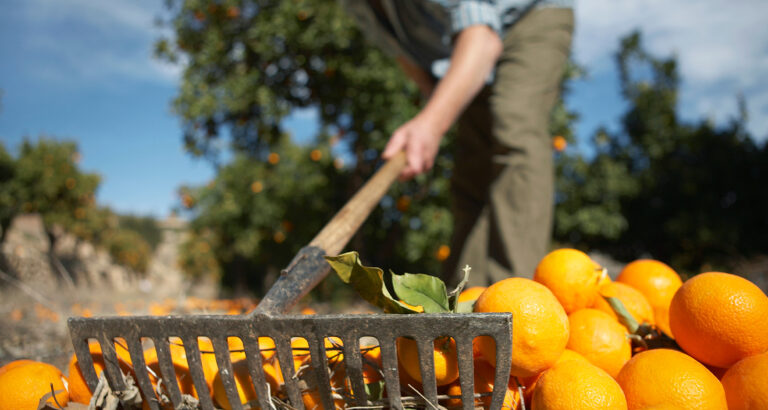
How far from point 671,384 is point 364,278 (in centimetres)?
Answer: 58

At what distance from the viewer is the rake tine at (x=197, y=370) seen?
0.90 m

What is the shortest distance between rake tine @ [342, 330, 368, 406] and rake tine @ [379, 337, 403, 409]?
4cm

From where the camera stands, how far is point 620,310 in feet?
3.54

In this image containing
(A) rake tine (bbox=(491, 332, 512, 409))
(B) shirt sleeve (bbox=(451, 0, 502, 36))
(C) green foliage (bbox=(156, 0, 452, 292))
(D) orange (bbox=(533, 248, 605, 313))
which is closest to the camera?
(A) rake tine (bbox=(491, 332, 512, 409))

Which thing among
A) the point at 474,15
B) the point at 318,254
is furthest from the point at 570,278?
the point at 474,15

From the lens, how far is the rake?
78 cm

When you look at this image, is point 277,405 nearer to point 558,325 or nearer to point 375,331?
point 375,331

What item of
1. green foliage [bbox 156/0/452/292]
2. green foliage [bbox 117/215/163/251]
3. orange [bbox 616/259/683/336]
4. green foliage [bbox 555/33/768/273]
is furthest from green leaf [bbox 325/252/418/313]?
green foliage [bbox 117/215/163/251]

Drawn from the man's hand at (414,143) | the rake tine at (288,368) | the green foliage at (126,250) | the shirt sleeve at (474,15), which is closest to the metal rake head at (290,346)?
the rake tine at (288,368)

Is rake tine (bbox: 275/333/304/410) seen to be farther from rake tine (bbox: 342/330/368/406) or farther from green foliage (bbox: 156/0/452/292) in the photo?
green foliage (bbox: 156/0/452/292)

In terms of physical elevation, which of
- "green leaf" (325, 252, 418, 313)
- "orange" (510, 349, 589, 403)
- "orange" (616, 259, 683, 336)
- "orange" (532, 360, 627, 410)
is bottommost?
"orange" (616, 259, 683, 336)

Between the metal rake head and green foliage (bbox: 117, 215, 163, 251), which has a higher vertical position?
the metal rake head

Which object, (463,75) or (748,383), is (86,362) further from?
(463,75)

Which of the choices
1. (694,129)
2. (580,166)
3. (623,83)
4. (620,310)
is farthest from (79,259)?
(623,83)
